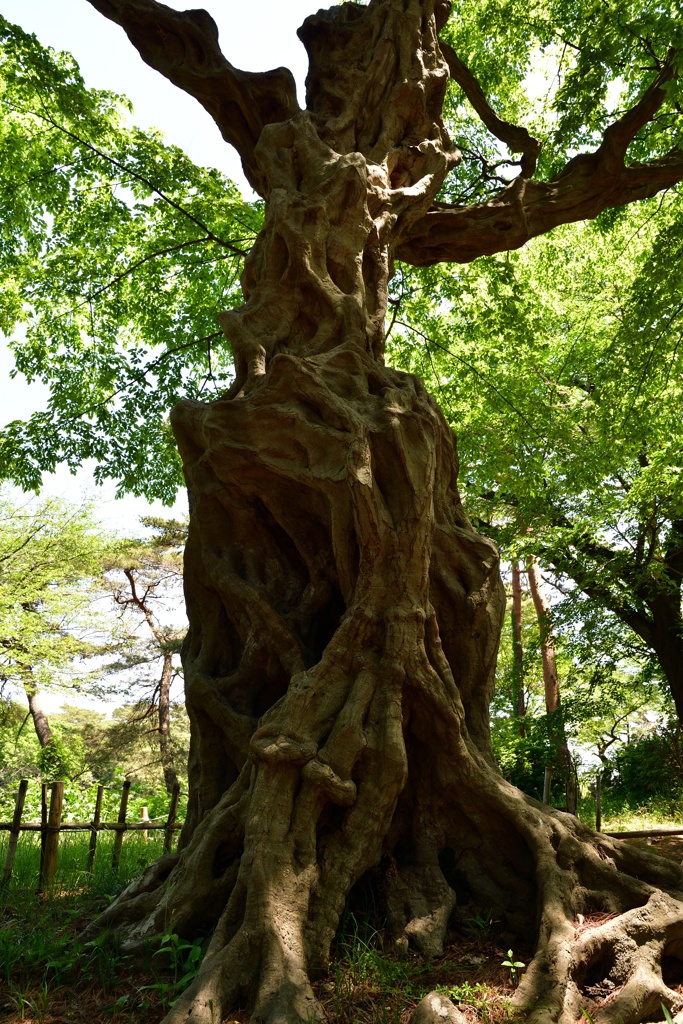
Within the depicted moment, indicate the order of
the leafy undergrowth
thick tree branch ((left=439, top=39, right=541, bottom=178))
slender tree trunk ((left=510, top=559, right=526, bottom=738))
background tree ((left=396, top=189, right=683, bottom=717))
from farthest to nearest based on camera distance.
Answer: slender tree trunk ((left=510, top=559, right=526, bottom=738)) < background tree ((left=396, top=189, right=683, bottom=717)) < thick tree branch ((left=439, top=39, right=541, bottom=178)) < the leafy undergrowth

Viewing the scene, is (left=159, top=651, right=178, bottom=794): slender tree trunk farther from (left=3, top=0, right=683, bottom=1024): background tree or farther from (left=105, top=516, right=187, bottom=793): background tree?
(left=3, top=0, right=683, bottom=1024): background tree

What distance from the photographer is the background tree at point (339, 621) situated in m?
3.52

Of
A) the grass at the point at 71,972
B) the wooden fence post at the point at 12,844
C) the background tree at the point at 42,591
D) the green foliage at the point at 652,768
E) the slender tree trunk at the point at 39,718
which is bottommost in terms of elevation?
the grass at the point at 71,972

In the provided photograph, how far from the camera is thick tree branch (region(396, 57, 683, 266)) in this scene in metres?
7.42

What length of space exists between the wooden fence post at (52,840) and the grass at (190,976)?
6.38ft

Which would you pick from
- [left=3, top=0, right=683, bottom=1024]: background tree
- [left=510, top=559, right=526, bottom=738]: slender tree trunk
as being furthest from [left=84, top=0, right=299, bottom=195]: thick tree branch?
[left=510, top=559, right=526, bottom=738]: slender tree trunk

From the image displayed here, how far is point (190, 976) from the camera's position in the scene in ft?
10.9

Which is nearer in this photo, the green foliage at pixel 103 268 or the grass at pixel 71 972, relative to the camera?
the grass at pixel 71 972

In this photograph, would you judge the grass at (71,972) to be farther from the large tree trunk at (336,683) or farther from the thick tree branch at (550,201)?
the thick tree branch at (550,201)

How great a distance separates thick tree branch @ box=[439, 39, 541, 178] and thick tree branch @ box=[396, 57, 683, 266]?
0.47m

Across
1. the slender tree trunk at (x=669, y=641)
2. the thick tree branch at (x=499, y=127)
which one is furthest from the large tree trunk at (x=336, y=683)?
the slender tree trunk at (x=669, y=641)

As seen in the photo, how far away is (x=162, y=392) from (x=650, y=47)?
677 centimetres

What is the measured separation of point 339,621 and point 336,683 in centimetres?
67

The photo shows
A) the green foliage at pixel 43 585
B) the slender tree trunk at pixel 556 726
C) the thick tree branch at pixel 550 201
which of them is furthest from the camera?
the green foliage at pixel 43 585
